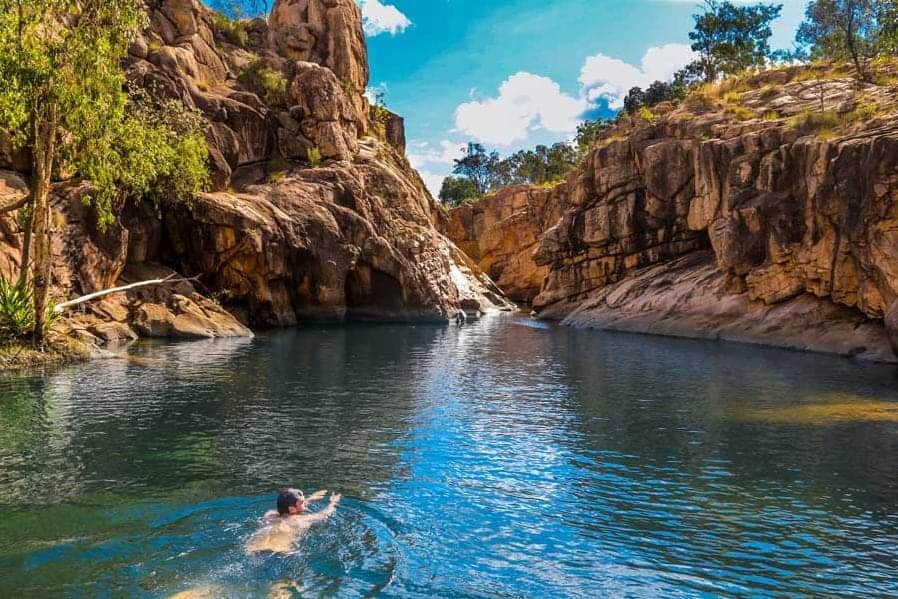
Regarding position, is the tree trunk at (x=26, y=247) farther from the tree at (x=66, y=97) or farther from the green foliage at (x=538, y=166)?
the green foliage at (x=538, y=166)

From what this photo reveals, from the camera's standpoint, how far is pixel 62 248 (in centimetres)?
4019

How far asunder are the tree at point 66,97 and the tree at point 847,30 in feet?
190

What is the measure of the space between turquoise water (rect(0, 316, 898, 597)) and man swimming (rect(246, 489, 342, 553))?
28cm

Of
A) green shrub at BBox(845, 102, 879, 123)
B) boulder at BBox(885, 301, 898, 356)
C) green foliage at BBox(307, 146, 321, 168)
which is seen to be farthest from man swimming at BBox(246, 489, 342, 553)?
green foliage at BBox(307, 146, 321, 168)

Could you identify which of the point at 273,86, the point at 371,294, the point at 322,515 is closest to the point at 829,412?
the point at 322,515

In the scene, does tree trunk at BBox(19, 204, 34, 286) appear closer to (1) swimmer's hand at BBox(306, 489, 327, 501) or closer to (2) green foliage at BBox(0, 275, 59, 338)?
(2) green foliage at BBox(0, 275, 59, 338)

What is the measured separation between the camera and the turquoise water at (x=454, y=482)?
10125 millimetres

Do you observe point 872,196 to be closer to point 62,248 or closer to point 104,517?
point 104,517

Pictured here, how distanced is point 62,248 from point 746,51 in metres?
77.3

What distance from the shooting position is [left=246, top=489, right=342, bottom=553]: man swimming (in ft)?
35.0

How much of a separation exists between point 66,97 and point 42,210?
533 cm

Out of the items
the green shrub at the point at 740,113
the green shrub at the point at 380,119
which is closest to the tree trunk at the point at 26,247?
the green shrub at the point at 740,113

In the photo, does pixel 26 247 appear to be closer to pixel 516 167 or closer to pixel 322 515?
pixel 322 515

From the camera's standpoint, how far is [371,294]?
66.9 meters
